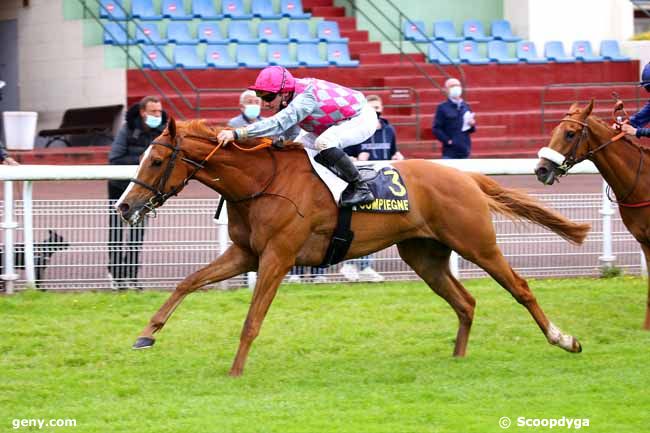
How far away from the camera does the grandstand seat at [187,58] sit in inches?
695

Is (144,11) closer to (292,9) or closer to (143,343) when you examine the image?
(292,9)

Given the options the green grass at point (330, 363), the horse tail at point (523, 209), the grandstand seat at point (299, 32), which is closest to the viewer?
the green grass at point (330, 363)

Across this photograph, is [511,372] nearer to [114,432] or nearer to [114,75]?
[114,432]

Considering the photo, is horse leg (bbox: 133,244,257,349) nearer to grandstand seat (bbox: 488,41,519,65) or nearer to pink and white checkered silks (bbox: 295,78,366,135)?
pink and white checkered silks (bbox: 295,78,366,135)

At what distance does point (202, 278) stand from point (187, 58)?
451 inches

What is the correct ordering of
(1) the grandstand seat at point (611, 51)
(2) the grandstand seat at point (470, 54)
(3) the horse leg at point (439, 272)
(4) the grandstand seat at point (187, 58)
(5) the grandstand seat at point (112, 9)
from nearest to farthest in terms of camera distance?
(3) the horse leg at point (439, 272), (4) the grandstand seat at point (187, 58), (5) the grandstand seat at point (112, 9), (2) the grandstand seat at point (470, 54), (1) the grandstand seat at point (611, 51)

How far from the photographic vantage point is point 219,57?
18.0 metres

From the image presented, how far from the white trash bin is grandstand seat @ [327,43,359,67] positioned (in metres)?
5.12

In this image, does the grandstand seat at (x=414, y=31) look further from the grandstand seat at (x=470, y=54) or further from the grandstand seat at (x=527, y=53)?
the grandstand seat at (x=527, y=53)

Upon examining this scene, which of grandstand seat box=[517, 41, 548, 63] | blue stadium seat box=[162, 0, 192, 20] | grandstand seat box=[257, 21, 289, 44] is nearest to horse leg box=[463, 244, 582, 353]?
grandstand seat box=[257, 21, 289, 44]

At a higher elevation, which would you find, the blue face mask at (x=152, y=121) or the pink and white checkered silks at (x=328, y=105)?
the pink and white checkered silks at (x=328, y=105)

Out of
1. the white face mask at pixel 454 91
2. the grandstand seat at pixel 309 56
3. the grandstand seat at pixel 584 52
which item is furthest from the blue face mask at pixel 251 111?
the grandstand seat at pixel 584 52

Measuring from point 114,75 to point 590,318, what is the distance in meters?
10.6

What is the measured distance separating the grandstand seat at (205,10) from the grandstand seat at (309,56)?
1.59 meters
